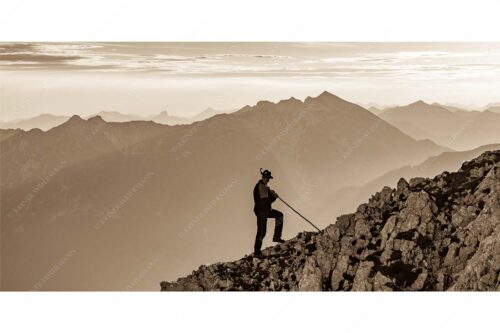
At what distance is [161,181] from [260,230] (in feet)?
5.59

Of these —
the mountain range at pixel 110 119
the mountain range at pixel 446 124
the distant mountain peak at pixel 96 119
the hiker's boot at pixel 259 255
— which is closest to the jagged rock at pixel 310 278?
the hiker's boot at pixel 259 255

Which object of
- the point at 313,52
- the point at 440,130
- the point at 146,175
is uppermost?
the point at 313,52

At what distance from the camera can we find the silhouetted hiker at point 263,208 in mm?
10906

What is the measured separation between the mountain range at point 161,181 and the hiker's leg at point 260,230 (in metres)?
0.12

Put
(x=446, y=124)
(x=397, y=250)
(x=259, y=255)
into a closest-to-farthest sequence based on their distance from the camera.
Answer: (x=397, y=250) → (x=259, y=255) → (x=446, y=124)

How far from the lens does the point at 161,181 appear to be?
1120 centimetres

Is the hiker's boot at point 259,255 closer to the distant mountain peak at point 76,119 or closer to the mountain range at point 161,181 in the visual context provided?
the mountain range at point 161,181

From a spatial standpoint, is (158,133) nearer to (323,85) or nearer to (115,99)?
(115,99)

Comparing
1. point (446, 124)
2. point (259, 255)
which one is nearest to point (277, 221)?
point (259, 255)

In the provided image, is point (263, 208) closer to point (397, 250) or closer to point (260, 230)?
point (260, 230)

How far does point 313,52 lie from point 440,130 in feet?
7.97

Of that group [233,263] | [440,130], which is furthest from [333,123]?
[233,263]

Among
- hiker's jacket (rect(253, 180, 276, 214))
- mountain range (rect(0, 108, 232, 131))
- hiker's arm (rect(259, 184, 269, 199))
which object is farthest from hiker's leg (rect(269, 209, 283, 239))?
mountain range (rect(0, 108, 232, 131))

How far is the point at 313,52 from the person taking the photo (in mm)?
11305
